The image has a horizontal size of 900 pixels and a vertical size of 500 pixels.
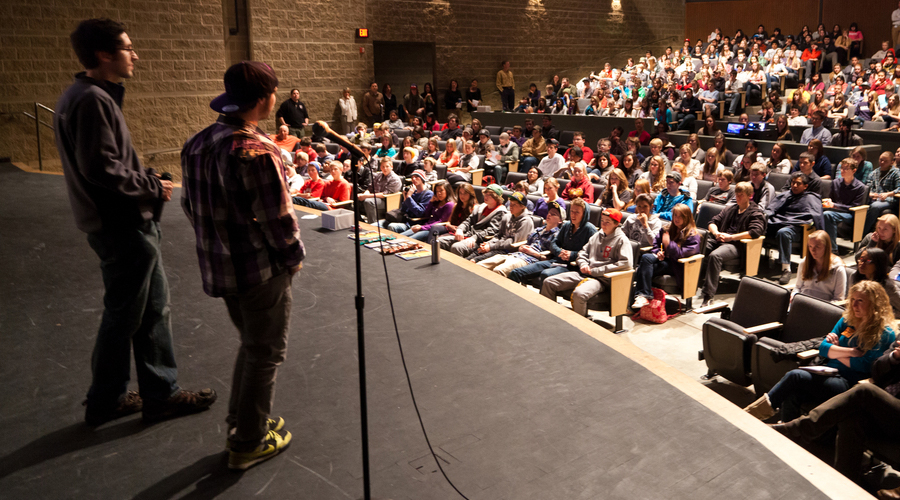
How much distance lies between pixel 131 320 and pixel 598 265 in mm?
3768

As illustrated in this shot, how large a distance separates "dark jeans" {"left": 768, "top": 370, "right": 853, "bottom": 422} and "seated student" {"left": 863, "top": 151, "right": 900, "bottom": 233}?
424 centimetres

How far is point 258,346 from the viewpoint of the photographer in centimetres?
199

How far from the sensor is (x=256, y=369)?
200 centimetres

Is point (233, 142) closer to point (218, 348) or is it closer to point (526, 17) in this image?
point (218, 348)

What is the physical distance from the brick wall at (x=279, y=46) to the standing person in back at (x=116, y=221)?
10.1m

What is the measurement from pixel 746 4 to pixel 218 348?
23.6 m

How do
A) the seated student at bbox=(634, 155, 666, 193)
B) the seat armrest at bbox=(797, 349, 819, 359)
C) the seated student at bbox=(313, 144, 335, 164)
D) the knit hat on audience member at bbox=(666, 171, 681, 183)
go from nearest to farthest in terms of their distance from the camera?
the seat armrest at bbox=(797, 349, 819, 359)
the knit hat on audience member at bbox=(666, 171, 681, 183)
the seated student at bbox=(634, 155, 666, 193)
the seated student at bbox=(313, 144, 335, 164)

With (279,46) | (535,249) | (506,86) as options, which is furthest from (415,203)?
(506,86)

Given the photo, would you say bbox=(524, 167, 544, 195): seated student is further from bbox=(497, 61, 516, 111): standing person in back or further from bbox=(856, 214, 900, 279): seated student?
bbox=(497, 61, 516, 111): standing person in back

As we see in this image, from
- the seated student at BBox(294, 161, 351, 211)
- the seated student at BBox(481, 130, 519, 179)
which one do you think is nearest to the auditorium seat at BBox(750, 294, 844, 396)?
the seated student at BBox(294, 161, 351, 211)

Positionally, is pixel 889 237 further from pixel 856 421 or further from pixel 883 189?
pixel 883 189

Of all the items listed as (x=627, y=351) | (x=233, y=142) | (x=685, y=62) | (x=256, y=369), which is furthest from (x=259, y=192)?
(x=685, y=62)

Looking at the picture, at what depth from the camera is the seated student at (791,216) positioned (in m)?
6.32

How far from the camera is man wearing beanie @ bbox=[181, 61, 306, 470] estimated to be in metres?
1.89
